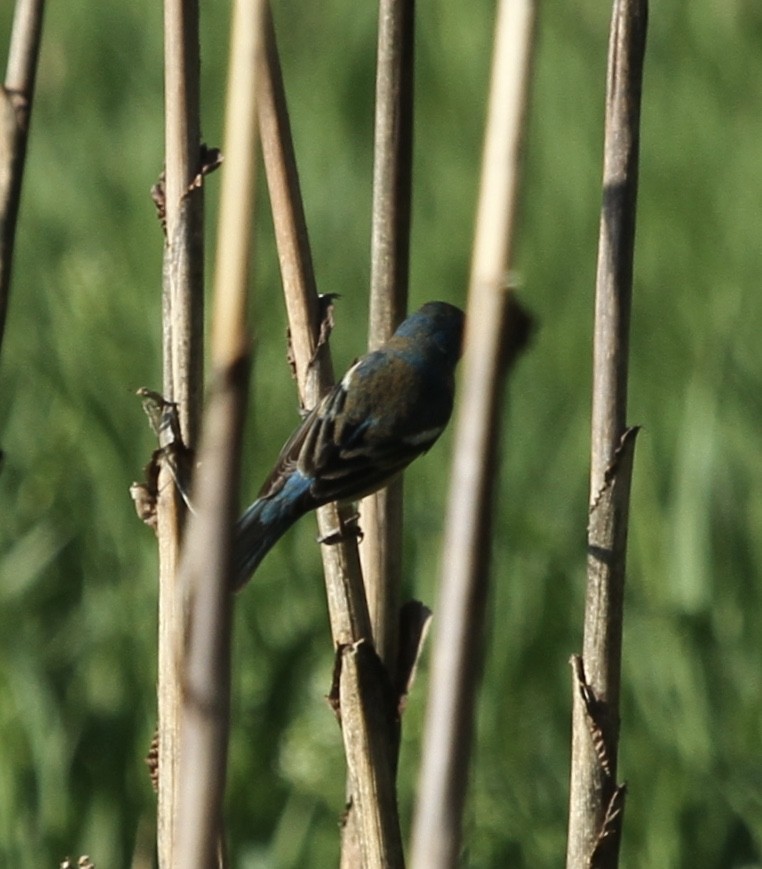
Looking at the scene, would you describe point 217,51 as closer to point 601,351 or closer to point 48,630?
point 48,630

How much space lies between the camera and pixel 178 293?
2045mm

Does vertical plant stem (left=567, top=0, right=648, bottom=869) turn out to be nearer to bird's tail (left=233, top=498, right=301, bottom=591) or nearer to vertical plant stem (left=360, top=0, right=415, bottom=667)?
vertical plant stem (left=360, top=0, right=415, bottom=667)

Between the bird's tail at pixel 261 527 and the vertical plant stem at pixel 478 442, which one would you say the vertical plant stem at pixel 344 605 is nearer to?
the bird's tail at pixel 261 527

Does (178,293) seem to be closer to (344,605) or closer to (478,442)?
(344,605)

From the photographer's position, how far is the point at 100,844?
312 centimetres

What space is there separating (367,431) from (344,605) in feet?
3.17

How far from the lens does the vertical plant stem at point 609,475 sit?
6.26 feet

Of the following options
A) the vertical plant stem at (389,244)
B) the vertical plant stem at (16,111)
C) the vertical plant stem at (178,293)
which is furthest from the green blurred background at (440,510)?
the vertical plant stem at (16,111)

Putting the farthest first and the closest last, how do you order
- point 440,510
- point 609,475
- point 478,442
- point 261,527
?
point 440,510, point 261,527, point 609,475, point 478,442

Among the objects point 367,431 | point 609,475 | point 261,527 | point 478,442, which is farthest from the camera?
point 367,431

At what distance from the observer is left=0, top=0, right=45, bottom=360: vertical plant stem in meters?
1.99

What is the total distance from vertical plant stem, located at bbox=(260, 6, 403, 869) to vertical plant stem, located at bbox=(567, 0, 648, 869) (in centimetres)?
23

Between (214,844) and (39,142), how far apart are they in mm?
5151

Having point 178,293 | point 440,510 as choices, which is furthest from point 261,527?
point 440,510
